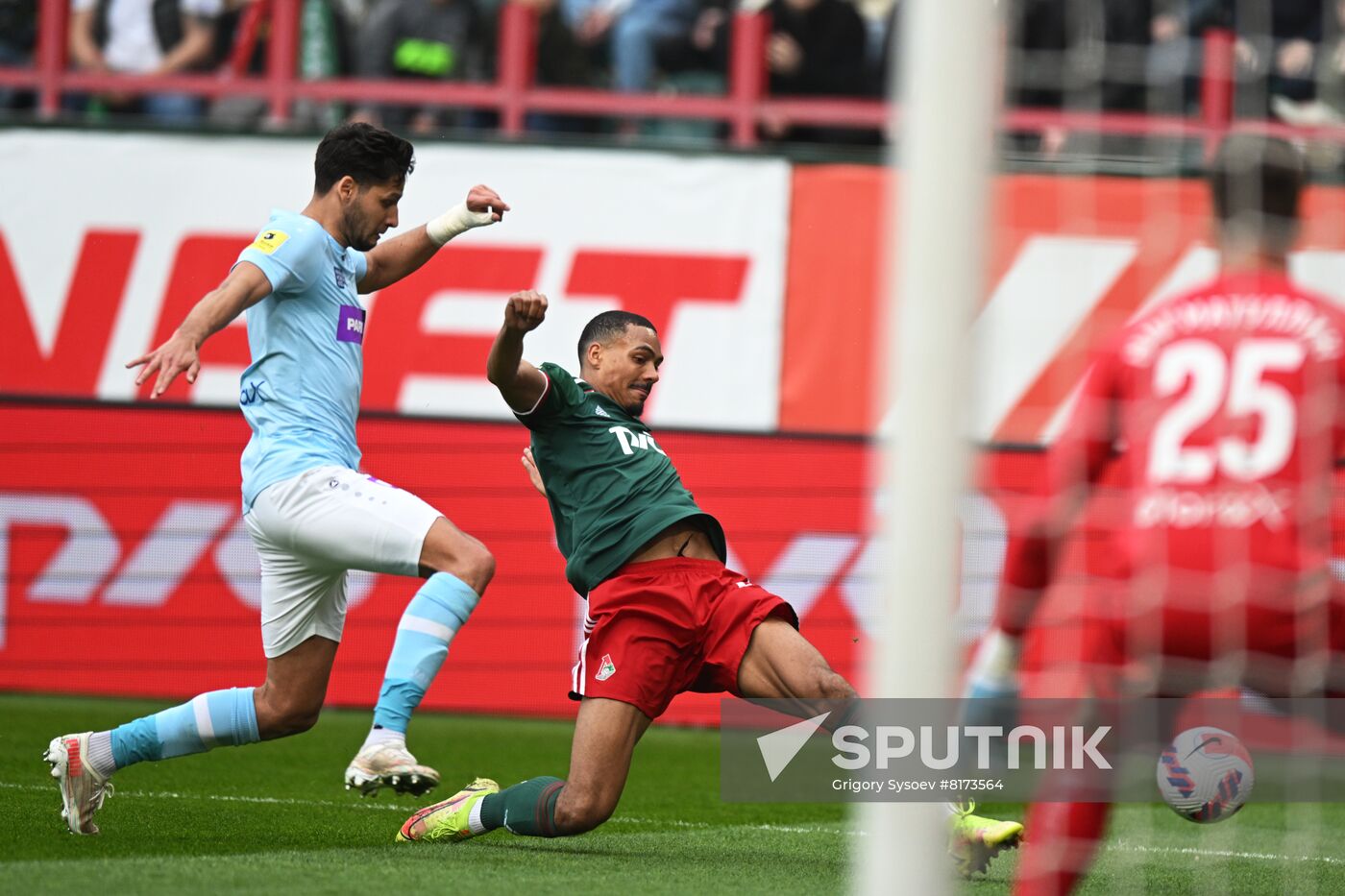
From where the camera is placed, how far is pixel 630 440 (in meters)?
5.88

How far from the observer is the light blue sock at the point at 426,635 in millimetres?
5656

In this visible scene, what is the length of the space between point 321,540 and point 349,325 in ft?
2.69

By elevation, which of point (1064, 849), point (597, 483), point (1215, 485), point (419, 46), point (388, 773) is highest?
point (419, 46)

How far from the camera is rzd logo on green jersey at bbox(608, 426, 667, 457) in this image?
5.84 metres

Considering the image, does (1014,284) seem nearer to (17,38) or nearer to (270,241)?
(270,241)

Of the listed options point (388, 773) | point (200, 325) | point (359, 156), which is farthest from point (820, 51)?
point (388, 773)

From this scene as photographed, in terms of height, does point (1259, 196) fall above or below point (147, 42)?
below

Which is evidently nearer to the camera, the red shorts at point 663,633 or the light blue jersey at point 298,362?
the red shorts at point 663,633

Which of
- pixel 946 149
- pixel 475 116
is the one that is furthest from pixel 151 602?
pixel 946 149

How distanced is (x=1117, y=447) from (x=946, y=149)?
3.98 feet

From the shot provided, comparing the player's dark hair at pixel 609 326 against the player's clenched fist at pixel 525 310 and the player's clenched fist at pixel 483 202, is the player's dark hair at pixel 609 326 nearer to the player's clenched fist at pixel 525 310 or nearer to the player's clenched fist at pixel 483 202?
the player's clenched fist at pixel 483 202

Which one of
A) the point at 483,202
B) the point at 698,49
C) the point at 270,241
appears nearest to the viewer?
the point at 270,241

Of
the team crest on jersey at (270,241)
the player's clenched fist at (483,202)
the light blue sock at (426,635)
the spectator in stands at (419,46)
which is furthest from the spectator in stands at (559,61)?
the light blue sock at (426,635)

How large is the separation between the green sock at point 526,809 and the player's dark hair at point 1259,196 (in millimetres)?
2697
